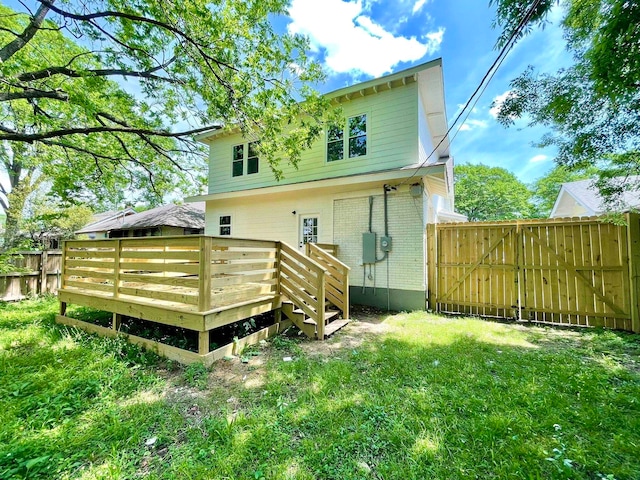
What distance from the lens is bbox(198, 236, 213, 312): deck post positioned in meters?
3.67

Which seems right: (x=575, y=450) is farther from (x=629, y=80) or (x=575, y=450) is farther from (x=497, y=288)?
(x=497, y=288)

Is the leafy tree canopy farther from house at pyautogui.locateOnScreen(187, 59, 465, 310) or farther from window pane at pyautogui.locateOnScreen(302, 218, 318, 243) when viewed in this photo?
window pane at pyautogui.locateOnScreen(302, 218, 318, 243)

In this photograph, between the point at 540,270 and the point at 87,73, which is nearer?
the point at 87,73

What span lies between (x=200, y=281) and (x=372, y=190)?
5470 mm

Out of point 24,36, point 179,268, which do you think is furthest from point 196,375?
point 24,36

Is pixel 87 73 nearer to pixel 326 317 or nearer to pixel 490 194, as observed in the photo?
pixel 326 317

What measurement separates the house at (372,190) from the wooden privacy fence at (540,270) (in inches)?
29.4

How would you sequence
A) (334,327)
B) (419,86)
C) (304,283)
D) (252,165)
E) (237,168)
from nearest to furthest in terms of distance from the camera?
(304,283), (334,327), (419,86), (252,165), (237,168)

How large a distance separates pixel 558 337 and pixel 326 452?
535cm

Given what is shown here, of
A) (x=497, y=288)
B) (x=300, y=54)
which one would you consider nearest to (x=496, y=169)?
(x=497, y=288)

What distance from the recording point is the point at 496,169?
28.0m

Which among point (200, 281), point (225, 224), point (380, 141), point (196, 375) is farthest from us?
point (225, 224)

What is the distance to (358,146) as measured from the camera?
8.05 meters

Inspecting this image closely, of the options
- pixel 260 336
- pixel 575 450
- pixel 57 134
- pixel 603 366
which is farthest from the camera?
pixel 57 134
